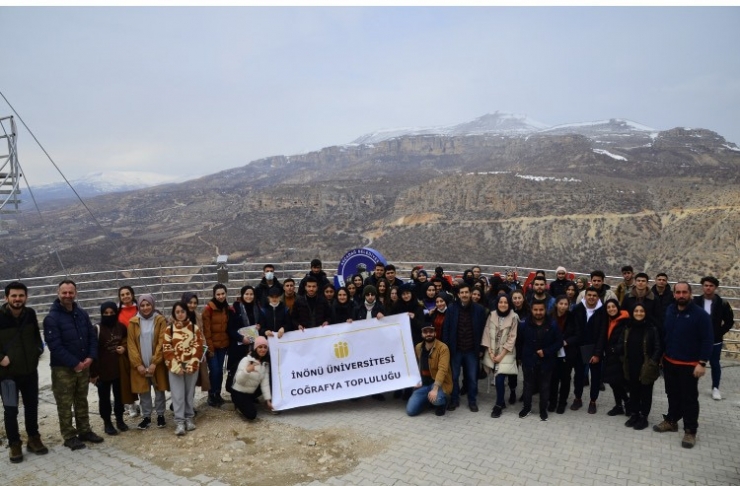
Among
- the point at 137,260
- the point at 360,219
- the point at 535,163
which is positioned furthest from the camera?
the point at 535,163

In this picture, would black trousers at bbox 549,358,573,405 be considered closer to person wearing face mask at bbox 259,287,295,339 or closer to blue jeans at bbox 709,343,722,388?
blue jeans at bbox 709,343,722,388

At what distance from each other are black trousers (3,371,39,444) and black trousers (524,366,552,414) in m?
5.96

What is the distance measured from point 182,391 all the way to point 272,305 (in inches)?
64.3

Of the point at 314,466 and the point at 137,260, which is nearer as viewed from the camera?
the point at 314,466

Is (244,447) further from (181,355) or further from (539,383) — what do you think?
(539,383)

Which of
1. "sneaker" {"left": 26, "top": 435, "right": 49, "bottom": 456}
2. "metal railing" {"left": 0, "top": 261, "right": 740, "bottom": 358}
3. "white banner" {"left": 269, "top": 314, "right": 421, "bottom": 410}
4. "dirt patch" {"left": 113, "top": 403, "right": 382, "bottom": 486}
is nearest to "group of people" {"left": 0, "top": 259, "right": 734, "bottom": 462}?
"sneaker" {"left": 26, "top": 435, "right": 49, "bottom": 456}

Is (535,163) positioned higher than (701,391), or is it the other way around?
(535,163)

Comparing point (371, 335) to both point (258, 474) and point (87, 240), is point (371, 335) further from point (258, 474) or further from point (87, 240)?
point (87, 240)

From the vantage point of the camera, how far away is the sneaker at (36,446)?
5.46 m

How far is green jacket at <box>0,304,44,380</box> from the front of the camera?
5.11m

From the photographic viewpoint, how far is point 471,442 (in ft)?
18.5

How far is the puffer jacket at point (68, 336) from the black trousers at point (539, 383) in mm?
5446

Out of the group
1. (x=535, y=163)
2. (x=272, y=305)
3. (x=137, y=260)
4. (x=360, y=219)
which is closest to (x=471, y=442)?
(x=272, y=305)

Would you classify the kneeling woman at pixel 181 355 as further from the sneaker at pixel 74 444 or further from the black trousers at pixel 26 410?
the black trousers at pixel 26 410
